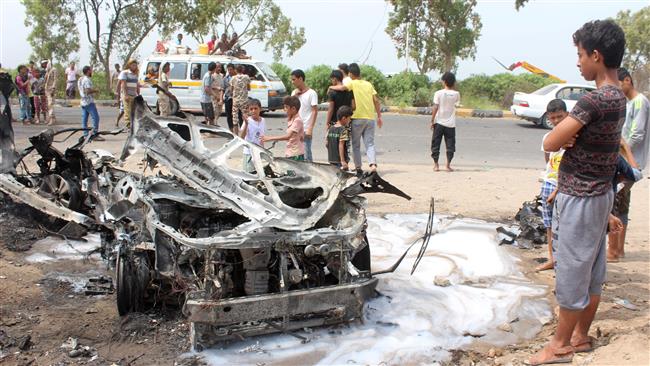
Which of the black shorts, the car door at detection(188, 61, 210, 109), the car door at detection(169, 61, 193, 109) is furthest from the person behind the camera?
the car door at detection(169, 61, 193, 109)

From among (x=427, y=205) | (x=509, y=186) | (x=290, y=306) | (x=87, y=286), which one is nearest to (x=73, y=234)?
(x=87, y=286)

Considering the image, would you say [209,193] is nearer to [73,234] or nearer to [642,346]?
[73,234]

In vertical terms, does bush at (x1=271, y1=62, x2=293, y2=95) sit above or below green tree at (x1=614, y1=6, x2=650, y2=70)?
below

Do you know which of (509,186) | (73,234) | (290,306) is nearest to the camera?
(290,306)

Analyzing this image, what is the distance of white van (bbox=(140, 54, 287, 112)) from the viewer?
65.4ft

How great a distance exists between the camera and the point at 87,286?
18.0 ft

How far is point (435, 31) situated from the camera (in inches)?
1153

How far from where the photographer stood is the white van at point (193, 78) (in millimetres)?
19922

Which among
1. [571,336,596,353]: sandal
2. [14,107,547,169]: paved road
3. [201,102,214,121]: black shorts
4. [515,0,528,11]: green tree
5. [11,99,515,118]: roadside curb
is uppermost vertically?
[515,0,528,11]: green tree

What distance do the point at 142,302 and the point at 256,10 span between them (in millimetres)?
33173

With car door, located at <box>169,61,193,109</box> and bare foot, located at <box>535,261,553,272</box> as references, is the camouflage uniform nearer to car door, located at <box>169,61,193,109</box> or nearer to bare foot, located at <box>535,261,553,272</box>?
car door, located at <box>169,61,193,109</box>

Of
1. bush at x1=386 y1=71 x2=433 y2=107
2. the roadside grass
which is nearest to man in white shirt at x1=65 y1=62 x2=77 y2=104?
bush at x1=386 y1=71 x2=433 y2=107

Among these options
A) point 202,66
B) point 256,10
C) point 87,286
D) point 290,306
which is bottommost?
point 87,286

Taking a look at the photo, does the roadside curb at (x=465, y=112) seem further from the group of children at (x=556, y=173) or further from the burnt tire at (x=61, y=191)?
the burnt tire at (x=61, y=191)
